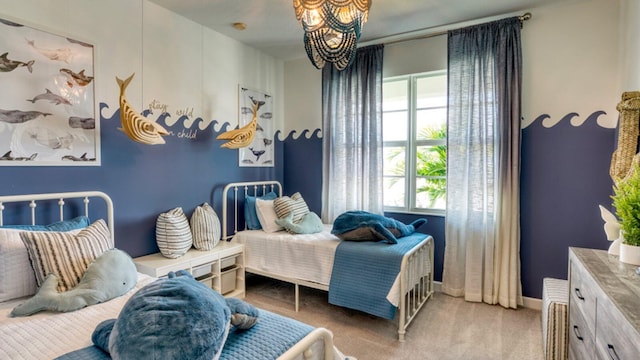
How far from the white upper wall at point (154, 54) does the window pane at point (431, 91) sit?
178 cm

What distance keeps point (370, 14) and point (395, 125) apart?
1136 mm

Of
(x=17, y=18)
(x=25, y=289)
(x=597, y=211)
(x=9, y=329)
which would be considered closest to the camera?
(x=9, y=329)

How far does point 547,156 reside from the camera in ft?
9.00

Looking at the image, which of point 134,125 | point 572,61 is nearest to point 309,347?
point 134,125

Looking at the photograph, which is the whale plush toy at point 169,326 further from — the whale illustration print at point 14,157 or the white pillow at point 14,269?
the whale illustration print at point 14,157

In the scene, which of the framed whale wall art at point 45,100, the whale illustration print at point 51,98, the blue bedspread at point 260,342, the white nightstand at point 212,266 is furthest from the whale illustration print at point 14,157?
the blue bedspread at point 260,342

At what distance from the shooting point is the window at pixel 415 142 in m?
3.24

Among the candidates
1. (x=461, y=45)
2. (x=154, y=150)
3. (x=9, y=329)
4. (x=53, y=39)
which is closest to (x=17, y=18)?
(x=53, y=39)

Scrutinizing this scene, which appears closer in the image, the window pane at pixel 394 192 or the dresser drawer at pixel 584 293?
the dresser drawer at pixel 584 293

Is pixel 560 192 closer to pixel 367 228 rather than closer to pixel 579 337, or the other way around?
pixel 579 337

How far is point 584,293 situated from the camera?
1.46 metres

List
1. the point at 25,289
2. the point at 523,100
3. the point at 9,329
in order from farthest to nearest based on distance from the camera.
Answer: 1. the point at 523,100
2. the point at 25,289
3. the point at 9,329

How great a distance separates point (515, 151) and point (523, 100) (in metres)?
0.46

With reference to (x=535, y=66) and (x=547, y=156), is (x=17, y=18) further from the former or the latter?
(x=547, y=156)
